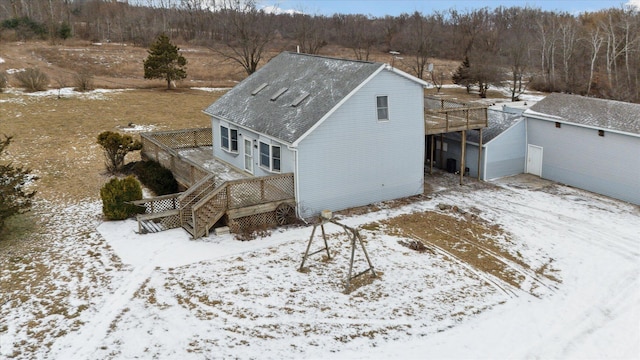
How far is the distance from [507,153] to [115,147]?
17.8m

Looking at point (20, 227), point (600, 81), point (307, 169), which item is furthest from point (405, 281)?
point (600, 81)

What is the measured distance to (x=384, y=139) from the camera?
2053cm

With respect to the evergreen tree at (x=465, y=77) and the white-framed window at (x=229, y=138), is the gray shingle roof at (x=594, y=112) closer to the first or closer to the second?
the white-framed window at (x=229, y=138)

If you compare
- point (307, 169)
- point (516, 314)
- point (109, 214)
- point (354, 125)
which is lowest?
point (516, 314)

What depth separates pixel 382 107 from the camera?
20.3m

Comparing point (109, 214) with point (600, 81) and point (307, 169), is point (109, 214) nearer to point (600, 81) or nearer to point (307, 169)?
point (307, 169)

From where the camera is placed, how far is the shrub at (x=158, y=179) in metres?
21.7

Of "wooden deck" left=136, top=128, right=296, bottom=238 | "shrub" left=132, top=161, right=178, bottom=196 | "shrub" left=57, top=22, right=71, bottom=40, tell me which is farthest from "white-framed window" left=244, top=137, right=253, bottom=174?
"shrub" left=57, top=22, right=71, bottom=40

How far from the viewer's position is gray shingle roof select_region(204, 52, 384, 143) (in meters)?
19.3

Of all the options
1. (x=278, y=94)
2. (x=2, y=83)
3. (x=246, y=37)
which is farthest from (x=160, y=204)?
(x=246, y=37)

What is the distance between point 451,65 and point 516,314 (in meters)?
59.9

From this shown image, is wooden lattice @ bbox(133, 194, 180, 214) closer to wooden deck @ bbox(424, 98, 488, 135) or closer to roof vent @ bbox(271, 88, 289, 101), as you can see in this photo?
roof vent @ bbox(271, 88, 289, 101)

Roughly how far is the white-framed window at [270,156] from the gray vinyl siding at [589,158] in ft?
41.4

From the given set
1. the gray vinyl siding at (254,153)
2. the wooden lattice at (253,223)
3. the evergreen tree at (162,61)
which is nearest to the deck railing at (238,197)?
the wooden lattice at (253,223)
